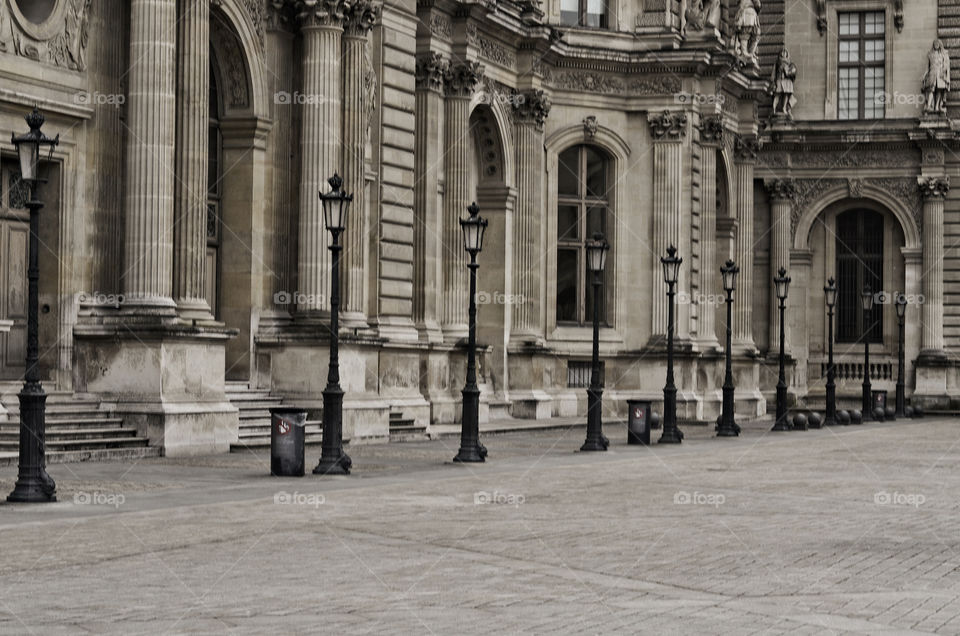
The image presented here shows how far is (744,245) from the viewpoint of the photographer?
5828cm

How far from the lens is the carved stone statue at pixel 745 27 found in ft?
187

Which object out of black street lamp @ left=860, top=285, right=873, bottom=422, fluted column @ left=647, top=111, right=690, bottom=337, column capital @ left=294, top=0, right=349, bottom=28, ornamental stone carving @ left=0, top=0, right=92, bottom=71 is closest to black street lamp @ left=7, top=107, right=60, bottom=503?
ornamental stone carving @ left=0, top=0, right=92, bottom=71

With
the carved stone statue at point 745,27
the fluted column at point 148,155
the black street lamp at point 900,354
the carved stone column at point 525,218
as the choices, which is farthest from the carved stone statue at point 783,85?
the fluted column at point 148,155

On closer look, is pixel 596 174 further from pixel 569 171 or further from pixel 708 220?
pixel 708 220

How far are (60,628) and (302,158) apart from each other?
22889 millimetres

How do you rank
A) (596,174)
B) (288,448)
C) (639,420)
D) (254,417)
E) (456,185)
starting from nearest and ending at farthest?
(288,448) → (254,417) → (639,420) → (456,185) → (596,174)

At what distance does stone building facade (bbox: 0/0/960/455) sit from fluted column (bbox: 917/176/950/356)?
88 millimetres

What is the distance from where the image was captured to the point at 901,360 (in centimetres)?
6066

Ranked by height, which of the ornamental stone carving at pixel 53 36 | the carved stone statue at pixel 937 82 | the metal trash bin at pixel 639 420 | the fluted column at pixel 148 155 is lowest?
the metal trash bin at pixel 639 420

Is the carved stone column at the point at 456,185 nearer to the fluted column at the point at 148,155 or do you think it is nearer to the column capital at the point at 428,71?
the column capital at the point at 428,71

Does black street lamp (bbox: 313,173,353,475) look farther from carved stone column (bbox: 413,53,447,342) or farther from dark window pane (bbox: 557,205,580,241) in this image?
dark window pane (bbox: 557,205,580,241)

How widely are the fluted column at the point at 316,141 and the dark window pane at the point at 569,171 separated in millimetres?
18142

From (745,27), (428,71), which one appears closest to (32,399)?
(428,71)

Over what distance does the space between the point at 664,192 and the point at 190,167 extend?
2432cm
